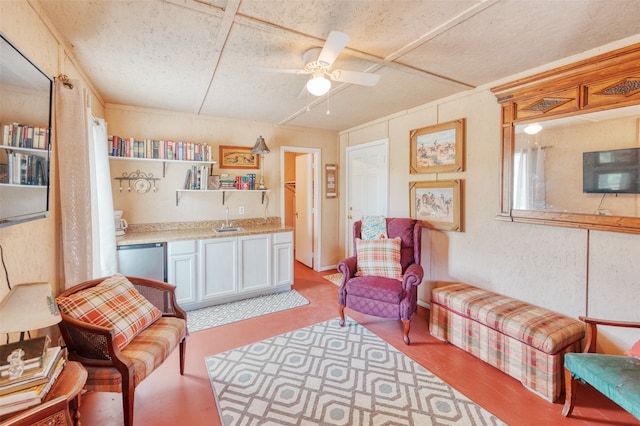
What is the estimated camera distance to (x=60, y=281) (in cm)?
183

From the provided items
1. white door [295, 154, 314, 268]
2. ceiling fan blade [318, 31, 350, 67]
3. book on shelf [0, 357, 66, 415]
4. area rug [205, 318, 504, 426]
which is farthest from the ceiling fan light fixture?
white door [295, 154, 314, 268]

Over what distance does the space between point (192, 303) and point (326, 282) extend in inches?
73.4

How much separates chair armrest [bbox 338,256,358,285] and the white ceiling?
5.80 ft

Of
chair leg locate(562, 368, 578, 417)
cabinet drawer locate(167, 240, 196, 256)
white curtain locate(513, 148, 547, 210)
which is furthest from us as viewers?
cabinet drawer locate(167, 240, 196, 256)

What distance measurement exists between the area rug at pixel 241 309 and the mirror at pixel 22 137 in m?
1.93

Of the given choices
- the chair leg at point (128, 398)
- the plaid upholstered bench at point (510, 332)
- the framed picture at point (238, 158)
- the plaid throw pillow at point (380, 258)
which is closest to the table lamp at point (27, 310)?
the chair leg at point (128, 398)

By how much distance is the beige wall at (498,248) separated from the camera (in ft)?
6.45

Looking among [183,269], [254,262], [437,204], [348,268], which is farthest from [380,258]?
[183,269]

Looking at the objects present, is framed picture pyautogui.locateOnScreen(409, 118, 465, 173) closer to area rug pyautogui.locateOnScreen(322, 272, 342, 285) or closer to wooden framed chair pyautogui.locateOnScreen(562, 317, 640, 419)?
wooden framed chair pyautogui.locateOnScreen(562, 317, 640, 419)

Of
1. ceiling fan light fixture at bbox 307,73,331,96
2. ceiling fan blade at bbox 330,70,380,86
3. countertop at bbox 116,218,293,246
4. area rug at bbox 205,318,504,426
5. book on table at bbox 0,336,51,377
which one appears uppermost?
ceiling fan blade at bbox 330,70,380,86

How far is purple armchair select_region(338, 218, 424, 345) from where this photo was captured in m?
2.56

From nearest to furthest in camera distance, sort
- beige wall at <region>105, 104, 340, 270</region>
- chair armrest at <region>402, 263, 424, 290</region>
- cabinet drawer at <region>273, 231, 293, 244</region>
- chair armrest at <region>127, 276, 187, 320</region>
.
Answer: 1. chair armrest at <region>127, 276, 187, 320</region>
2. chair armrest at <region>402, 263, 424, 290</region>
3. beige wall at <region>105, 104, 340, 270</region>
4. cabinet drawer at <region>273, 231, 293, 244</region>

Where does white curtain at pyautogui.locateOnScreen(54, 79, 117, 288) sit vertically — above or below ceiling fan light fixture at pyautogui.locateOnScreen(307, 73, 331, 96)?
below

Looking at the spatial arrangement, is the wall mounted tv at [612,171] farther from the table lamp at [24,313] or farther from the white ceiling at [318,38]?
the table lamp at [24,313]
